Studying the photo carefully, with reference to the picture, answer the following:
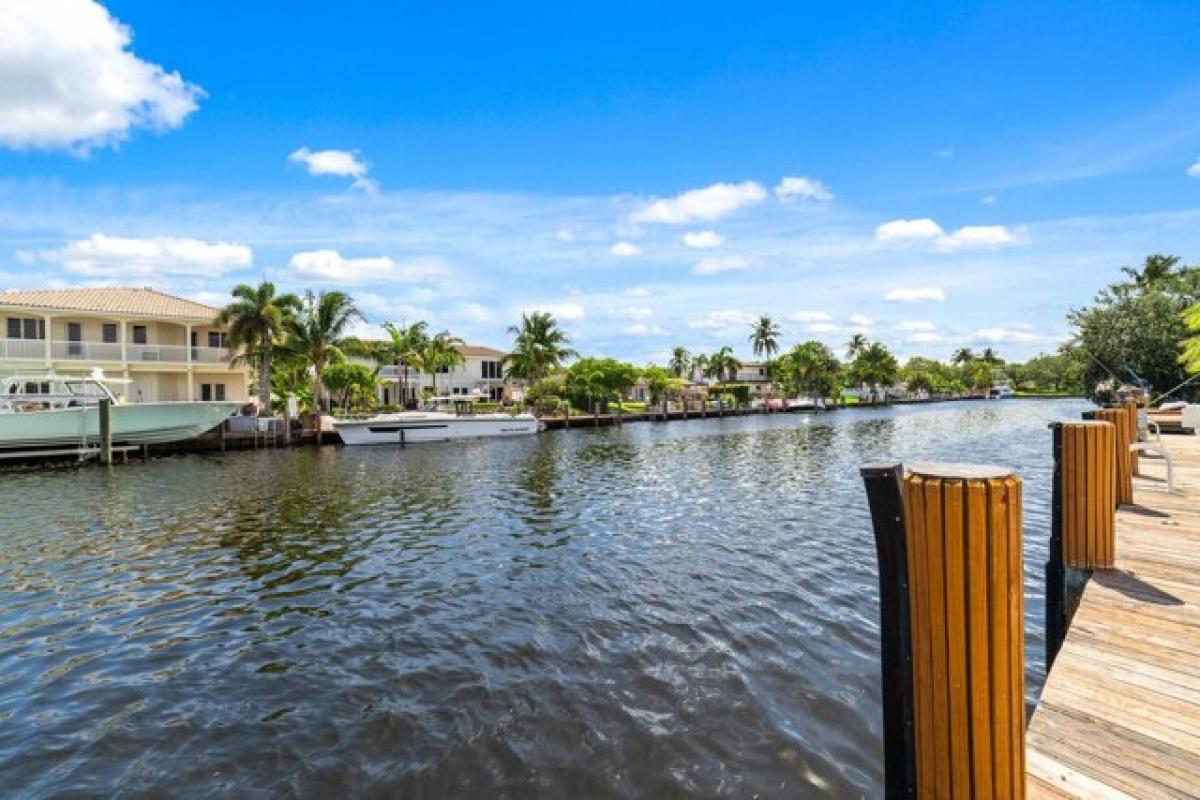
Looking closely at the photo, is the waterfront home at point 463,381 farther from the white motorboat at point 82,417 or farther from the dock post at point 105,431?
the dock post at point 105,431

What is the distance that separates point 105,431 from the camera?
28.7 metres

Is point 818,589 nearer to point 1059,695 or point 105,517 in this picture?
point 1059,695

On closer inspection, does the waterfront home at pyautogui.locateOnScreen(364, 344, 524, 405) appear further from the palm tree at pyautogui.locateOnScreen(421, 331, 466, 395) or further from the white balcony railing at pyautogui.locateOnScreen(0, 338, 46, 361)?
the white balcony railing at pyautogui.locateOnScreen(0, 338, 46, 361)

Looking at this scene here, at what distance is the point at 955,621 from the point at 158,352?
45.8 metres

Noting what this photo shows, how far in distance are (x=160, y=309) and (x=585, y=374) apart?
3668 centimetres

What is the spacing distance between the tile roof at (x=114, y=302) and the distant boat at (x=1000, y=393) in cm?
15784

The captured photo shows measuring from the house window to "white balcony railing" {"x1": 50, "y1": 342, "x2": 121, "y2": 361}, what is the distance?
167cm

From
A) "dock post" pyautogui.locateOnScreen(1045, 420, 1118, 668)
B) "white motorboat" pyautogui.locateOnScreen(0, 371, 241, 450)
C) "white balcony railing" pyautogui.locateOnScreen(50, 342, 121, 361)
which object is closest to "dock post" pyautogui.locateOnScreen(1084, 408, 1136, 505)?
"dock post" pyautogui.locateOnScreen(1045, 420, 1118, 668)

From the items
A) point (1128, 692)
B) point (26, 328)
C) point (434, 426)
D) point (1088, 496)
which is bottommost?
point (434, 426)

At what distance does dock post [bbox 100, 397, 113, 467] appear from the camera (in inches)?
1120

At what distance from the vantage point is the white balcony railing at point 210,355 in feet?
130

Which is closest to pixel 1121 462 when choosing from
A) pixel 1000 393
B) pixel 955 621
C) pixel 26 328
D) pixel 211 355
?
pixel 955 621

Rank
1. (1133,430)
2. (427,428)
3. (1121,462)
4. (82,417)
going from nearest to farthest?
1. (1121,462)
2. (1133,430)
3. (82,417)
4. (427,428)

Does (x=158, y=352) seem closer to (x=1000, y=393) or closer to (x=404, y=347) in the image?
(x=404, y=347)
